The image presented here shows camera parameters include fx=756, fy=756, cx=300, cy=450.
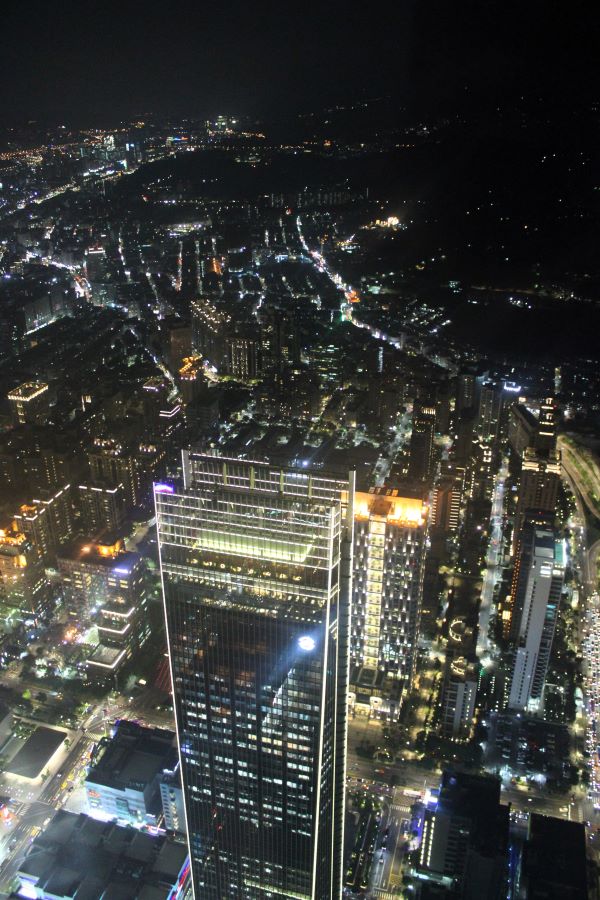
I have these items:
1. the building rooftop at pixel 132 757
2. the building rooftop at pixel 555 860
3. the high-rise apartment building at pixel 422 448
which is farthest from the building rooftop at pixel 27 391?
the building rooftop at pixel 555 860

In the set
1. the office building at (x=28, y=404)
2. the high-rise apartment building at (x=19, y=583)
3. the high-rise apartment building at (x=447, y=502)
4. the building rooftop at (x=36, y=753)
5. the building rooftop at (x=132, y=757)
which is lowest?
the building rooftop at (x=36, y=753)

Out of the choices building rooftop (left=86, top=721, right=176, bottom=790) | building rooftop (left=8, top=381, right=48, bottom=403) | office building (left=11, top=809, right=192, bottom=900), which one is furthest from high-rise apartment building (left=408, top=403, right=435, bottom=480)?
building rooftop (left=8, top=381, right=48, bottom=403)

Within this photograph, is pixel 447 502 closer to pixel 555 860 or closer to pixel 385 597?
pixel 385 597

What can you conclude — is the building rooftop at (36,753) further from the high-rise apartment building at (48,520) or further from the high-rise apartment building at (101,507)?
the high-rise apartment building at (101,507)

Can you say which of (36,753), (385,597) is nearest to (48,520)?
(36,753)

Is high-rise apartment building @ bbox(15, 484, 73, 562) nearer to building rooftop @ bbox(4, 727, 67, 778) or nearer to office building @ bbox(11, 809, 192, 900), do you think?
building rooftop @ bbox(4, 727, 67, 778)
